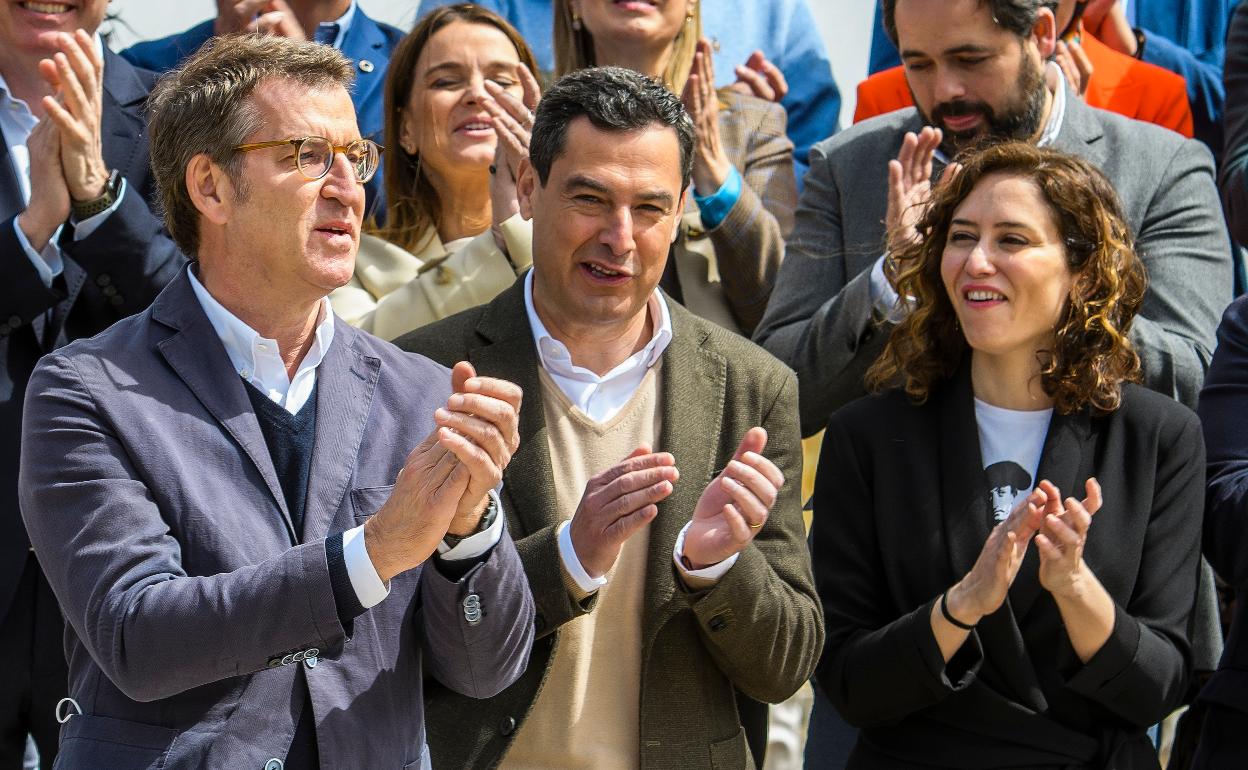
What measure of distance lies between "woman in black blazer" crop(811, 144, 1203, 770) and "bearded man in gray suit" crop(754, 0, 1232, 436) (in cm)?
17

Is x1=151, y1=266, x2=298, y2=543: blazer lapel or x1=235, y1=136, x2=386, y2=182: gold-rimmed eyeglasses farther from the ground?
x1=235, y1=136, x2=386, y2=182: gold-rimmed eyeglasses

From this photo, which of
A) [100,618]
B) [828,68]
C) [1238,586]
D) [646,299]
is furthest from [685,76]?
[100,618]

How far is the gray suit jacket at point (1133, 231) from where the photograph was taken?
4.00 m

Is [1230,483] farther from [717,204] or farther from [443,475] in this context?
[443,475]

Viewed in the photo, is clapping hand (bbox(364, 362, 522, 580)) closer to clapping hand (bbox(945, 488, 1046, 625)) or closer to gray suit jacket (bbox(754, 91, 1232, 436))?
clapping hand (bbox(945, 488, 1046, 625))

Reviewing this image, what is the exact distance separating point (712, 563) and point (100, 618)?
1166 millimetres

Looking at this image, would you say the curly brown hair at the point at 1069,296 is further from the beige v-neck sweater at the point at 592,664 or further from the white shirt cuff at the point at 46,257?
the white shirt cuff at the point at 46,257

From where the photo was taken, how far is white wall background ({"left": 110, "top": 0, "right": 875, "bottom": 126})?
5.98 m

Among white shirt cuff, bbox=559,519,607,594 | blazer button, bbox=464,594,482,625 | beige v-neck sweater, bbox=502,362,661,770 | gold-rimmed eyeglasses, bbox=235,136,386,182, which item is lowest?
beige v-neck sweater, bbox=502,362,661,770

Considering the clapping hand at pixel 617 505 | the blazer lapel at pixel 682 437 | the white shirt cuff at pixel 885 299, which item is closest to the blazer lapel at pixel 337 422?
the clapping hand at pixel 617 505

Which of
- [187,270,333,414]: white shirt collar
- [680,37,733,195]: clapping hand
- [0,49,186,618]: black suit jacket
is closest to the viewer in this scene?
[187,270,333,414]: white shirt collar

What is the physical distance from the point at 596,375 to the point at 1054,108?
1567mm

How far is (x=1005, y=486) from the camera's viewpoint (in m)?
3.67

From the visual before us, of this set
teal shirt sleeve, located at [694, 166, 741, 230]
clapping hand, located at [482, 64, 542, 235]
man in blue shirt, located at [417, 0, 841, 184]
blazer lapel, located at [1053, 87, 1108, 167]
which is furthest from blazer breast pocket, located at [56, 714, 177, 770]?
man in blue shirt, located at [417, 0, 841, 184]
